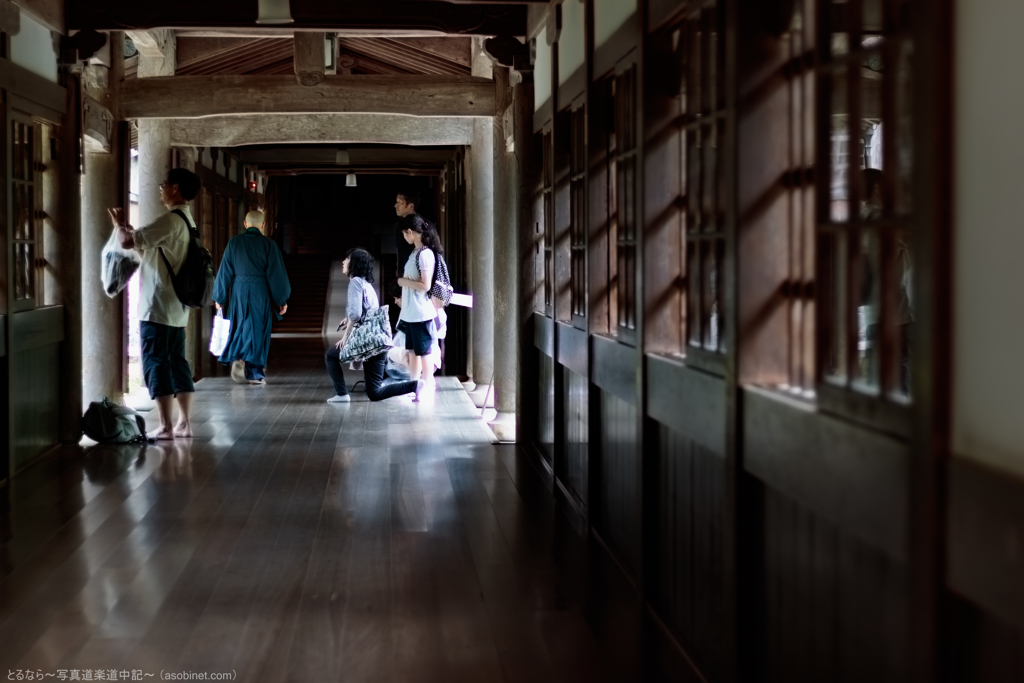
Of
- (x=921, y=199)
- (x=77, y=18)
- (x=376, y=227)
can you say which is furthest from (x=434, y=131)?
(x=376, y=227)

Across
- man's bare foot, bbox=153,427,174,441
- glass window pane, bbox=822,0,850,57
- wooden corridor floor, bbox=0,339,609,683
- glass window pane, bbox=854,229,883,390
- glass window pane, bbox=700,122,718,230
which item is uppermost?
glass window pane, bbox=822,0,850,57

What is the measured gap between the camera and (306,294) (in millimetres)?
20281

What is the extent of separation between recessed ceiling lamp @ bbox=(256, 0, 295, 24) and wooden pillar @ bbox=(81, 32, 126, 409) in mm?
2021

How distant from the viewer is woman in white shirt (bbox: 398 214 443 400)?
8.16 metres

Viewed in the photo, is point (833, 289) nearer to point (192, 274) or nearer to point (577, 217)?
point (577, 217)

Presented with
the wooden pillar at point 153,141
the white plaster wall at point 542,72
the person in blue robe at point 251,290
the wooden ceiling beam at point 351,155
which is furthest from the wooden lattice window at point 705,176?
the wooden ceiling beam at point 351,155

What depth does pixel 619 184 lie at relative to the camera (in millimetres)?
4184

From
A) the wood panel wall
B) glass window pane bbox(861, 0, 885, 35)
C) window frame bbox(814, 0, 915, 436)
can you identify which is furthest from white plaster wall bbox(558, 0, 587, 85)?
window frame bbox(814, 0, 915, 436)

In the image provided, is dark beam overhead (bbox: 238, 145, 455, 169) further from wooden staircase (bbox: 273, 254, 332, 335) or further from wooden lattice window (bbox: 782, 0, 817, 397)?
wooden lattice window (bbox: 782, 0, 817, 397)

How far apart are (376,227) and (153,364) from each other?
53.9ft

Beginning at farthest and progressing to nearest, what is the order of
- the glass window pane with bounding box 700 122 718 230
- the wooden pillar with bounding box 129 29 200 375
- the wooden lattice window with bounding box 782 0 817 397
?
the wooden pillar with bounding box 129 29 200 375, the glass window pane with bounding box 700 122 718 230, the wooden lattice window with bounding box 782 0 817 397

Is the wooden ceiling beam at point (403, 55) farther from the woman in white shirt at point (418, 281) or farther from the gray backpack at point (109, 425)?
the gray backpack at point (109, 425)

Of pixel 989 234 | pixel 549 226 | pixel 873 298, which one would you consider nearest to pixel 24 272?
pixel 549 226

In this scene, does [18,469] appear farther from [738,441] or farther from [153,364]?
[738,441]
